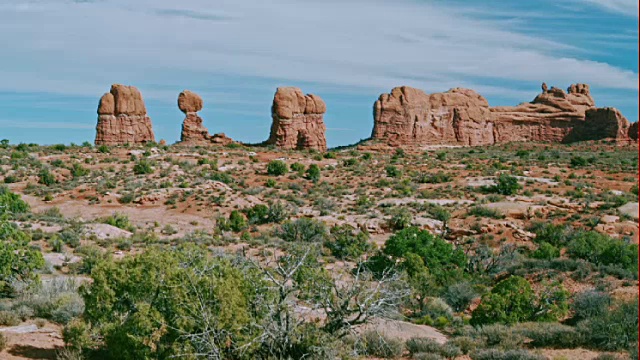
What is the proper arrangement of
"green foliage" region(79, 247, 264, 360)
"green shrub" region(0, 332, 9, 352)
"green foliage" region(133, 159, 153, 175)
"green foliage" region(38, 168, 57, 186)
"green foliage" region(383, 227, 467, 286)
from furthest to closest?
"green foliage" region(133, 159, 153, 175) → "green foliage" region(38, 168, 57, 186) → "green foliage" region(383, 227, 467, 286) → "green shrub" region(0, 332, 9, 352) → "green foliage" region(79, 247, 264, 360)

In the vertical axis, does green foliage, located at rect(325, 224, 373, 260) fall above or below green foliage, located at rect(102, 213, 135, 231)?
below

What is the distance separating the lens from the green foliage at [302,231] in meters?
33.9

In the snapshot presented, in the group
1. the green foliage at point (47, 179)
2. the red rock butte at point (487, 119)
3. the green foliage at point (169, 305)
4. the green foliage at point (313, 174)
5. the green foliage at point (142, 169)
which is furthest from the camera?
the red rock butte at point (487, 119)

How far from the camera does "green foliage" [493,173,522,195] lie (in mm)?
43938

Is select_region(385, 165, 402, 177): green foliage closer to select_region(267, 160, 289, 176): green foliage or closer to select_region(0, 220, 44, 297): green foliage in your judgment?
select_region(267, 160, 289, 176): green foliage

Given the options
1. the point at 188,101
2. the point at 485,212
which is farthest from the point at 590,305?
the point at 188,101

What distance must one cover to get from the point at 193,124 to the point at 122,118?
6.37 m

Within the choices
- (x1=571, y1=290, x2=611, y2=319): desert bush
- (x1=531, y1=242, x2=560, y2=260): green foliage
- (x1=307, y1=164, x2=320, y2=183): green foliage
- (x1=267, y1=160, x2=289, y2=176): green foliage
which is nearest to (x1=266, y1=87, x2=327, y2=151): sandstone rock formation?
(x1=267, y1=160, x2=289, y2=176): green foliage

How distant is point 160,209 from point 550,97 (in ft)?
184

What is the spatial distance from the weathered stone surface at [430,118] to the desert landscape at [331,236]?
20cm

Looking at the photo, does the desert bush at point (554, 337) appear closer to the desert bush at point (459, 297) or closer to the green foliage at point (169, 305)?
the desert bush at point (459, 297)

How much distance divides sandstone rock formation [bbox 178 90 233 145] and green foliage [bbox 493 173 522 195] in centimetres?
2891

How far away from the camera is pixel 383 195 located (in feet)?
145

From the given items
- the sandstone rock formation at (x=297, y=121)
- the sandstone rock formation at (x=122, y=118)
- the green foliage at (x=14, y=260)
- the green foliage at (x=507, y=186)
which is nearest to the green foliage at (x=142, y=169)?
the sandstone rock formation at (x=122, y=118)
